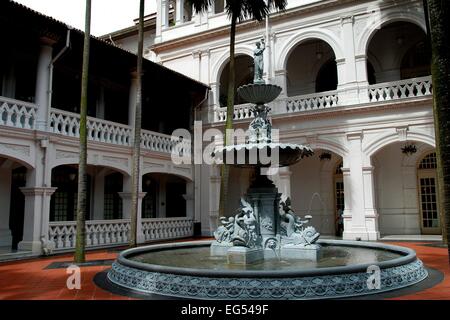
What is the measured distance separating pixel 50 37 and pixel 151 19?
1461 centimetres

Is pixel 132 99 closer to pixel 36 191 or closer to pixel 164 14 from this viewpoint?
pixel 36 191

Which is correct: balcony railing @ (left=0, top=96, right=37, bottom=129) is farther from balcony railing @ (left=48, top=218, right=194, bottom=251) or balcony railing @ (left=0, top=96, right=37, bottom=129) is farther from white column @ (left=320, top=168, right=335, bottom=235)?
white column @ (left=320, top=168, right=335, bottom=235)

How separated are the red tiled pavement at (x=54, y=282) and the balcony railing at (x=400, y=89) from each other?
22.0 feet

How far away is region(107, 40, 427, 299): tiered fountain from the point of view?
6.07m

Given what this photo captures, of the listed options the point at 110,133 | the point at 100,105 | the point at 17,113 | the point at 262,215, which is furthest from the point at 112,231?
the point at 262,215

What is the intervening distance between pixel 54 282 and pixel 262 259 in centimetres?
422

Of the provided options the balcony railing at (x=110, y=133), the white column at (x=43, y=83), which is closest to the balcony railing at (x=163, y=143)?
the balcony railing at (x=110, y=133)

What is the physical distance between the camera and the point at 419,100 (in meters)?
16.1

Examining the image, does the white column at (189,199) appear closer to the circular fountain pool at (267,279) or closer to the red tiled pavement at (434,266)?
the red tiled pavement at (434,266)

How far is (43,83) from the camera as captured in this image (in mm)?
13492

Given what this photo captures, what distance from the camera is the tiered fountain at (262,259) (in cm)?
607

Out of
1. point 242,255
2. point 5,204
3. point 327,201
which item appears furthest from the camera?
point 327,201

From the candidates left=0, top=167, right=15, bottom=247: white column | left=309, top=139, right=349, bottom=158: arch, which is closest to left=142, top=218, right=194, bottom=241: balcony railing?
left=0, top=167, right=15, bottom=247: white column
